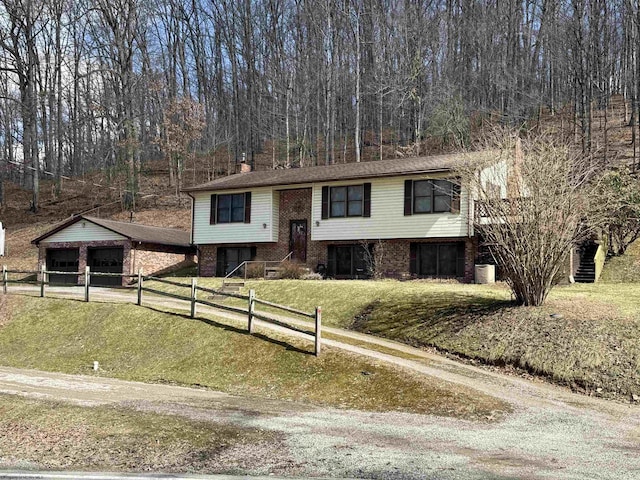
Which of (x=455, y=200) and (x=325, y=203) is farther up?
(x=325, y=203)

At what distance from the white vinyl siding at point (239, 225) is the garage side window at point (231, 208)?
0.76 feet

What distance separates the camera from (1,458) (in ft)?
24.9

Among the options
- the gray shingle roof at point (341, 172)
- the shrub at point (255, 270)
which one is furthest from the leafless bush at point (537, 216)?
the shrub at point (255, 270)

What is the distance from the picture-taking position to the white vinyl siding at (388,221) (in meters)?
27.4

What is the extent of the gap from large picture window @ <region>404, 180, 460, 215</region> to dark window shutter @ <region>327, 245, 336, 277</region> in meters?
4.56

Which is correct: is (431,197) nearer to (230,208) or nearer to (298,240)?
(298,240)

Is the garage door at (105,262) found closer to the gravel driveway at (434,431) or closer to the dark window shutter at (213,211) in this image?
the dark window shutter at (213,211)

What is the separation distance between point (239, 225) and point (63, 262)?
1130 centimetres

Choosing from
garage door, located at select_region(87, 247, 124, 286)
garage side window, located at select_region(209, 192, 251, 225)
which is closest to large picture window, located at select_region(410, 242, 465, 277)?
garage side window, located at select_region(209, 192, 251, 225)

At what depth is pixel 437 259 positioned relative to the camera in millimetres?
28266

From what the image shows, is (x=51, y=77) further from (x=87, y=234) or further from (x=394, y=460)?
(x=394, y=460)

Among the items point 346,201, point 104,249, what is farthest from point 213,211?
point 346,201

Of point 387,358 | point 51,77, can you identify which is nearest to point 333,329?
point 387,358

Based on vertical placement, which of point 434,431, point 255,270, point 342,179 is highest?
point 342,179
